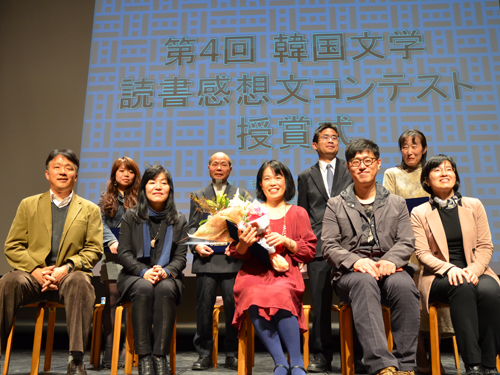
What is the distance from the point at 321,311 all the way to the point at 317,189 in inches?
31.8

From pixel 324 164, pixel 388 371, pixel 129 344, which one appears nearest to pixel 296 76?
pixel 324 164

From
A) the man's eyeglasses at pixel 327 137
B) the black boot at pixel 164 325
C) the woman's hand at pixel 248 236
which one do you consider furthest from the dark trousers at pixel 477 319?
the black boot at pixel 164 325

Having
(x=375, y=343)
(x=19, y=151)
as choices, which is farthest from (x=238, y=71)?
(x=375, y=343)

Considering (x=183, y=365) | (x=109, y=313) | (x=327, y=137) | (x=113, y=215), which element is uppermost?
(x=327, y=137)

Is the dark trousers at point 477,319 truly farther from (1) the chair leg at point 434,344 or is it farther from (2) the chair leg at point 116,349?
(2) the chair leg at point 116,349

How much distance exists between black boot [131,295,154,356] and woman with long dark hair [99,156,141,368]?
0.66 meters

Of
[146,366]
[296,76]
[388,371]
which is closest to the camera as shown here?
[388,371]

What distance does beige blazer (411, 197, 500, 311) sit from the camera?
7.52 ft

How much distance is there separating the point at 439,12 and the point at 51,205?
380 cm

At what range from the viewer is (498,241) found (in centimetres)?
356

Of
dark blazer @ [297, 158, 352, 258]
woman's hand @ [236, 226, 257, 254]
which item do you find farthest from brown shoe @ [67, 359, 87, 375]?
dark blazer @ [297, 158, 352, 258]

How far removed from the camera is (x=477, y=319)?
2080 mm

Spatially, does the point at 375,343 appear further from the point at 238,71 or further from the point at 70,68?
the point at 70,68

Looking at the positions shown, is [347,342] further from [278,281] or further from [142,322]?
[142,322]
